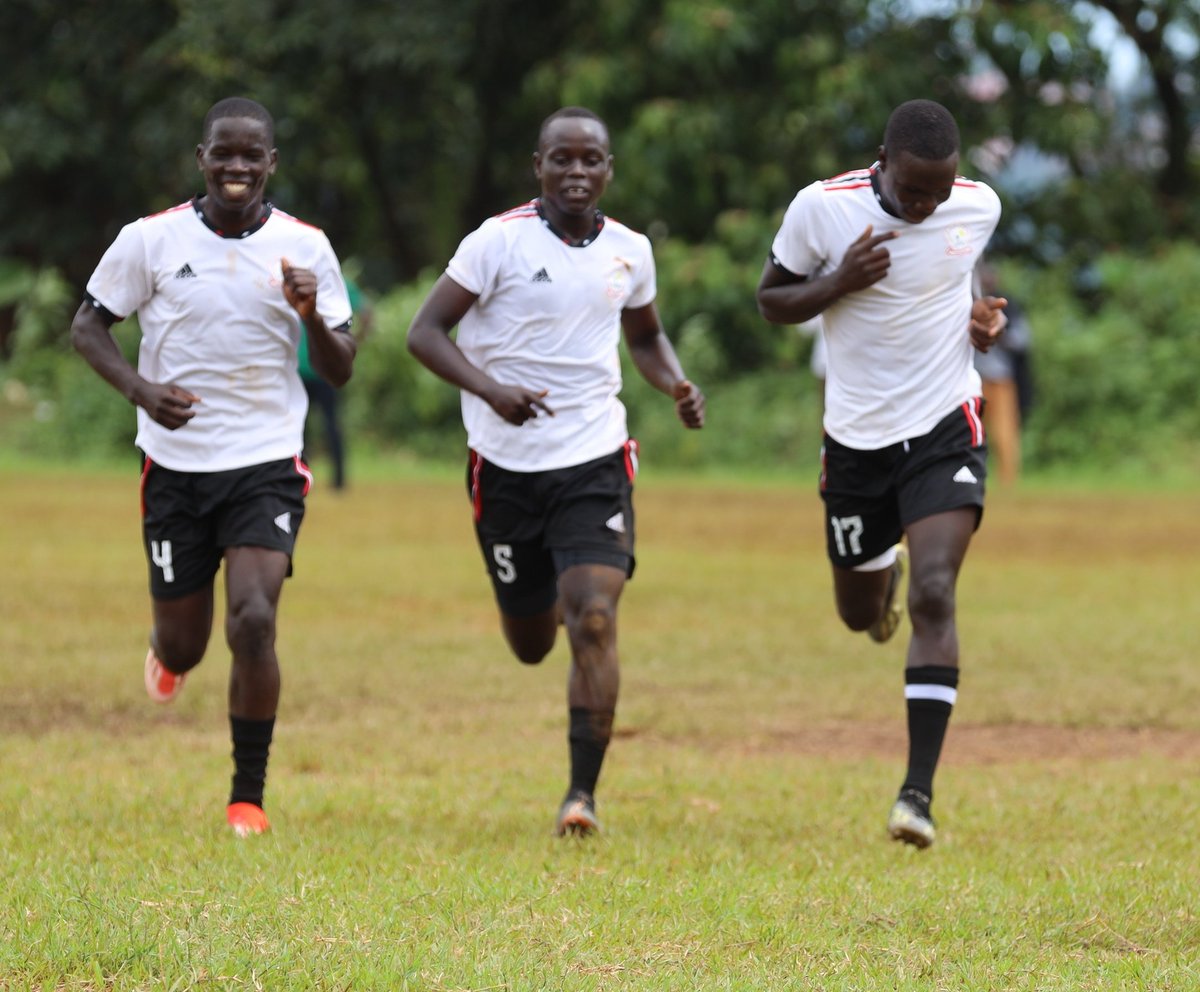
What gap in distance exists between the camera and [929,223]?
7293 mm

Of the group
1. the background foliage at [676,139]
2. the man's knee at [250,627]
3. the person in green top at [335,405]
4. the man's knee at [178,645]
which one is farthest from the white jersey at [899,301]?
the background foliage at [676,139]

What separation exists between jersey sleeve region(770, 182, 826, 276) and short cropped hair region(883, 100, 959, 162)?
1.39 ft

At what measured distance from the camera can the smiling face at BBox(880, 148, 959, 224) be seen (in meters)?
7.00

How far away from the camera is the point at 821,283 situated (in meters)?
7.22

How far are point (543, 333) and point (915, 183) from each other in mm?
1347

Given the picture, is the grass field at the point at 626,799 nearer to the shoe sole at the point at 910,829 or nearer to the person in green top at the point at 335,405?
the shoe sole at the point at 910,829

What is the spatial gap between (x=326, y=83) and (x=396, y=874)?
1005 inches

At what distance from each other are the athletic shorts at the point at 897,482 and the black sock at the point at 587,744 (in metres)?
1.15

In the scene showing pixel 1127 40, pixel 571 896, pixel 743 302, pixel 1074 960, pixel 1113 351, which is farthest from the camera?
pixel 1127 40

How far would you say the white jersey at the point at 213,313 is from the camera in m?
7.01

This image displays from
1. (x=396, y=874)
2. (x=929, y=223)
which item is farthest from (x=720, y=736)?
(x=396, y=874)

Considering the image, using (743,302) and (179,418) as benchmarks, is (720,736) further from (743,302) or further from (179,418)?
(743,302)

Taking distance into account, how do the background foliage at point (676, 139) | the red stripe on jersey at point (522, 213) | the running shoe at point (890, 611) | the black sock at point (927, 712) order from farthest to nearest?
the background foliage at point (676, 139) → the running shoe at point (890, 611) → the red stripe on jersey at point (522, 213) → the black sock at point (927, 712)

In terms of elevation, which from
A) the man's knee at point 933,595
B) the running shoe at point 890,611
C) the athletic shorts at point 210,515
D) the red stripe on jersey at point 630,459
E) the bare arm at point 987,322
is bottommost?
the running shoe at point 890,611
